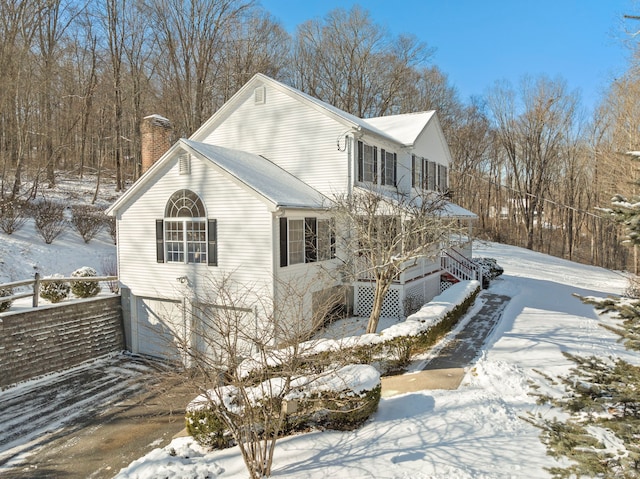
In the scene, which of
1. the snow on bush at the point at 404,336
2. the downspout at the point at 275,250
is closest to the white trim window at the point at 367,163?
the downspout at the point at 275,250

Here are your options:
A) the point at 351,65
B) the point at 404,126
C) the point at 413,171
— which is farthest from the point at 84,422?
the point at 351,65

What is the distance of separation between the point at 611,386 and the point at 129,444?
8.91m

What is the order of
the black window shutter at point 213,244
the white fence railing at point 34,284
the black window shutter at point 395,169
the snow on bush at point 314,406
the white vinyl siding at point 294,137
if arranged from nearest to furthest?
the snow on bush at point 314,406
the white fence railing at point 34,284
the black window shutter at point 213,244
the white vinyl siding at point 294,137
the black window shutter at point 395,169

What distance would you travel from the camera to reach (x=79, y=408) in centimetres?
1064

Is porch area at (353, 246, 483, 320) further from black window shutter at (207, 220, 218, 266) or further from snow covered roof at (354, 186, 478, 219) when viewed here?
black window shutter at (207, 220, 218, 266)

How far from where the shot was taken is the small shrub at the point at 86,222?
20031 mm

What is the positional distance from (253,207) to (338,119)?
5.26 meters

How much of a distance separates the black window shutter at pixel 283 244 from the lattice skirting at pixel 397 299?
414cm

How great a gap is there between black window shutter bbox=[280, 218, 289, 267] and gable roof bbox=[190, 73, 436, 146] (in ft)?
15.9

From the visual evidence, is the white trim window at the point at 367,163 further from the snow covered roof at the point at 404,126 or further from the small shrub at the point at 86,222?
the small shrub at the point at 86,222

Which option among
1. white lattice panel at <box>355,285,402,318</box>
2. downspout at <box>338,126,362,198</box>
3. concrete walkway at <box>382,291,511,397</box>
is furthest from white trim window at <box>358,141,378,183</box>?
concrete walkway at <box>382,291,511,397</box>

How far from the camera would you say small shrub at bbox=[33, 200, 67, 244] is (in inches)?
738

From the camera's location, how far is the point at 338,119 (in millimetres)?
15461

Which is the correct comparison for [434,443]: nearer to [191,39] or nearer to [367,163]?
[367,163]
